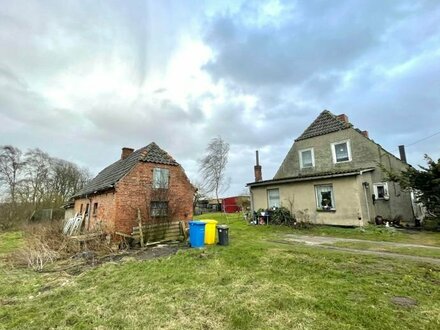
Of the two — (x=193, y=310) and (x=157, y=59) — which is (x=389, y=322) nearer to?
(x=193, y=310)

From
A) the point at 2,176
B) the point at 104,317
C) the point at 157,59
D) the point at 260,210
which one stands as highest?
the point at 157,59

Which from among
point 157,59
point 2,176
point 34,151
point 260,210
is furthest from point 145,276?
point 34,151

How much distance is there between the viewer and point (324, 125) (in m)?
19.9

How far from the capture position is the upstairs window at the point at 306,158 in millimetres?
19875

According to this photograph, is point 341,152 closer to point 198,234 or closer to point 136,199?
point 198,234

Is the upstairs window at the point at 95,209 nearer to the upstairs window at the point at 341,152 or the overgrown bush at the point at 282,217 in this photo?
the overgrown bush at the point at 282,217

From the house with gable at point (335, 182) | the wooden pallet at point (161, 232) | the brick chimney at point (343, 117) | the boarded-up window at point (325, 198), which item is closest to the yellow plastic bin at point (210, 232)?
the wooden pallet at point (161, 232)

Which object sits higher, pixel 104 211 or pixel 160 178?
pixel 160 178

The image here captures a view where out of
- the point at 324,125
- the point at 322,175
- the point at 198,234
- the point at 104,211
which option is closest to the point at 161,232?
the point at 198,234

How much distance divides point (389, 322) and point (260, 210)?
15.7 metres

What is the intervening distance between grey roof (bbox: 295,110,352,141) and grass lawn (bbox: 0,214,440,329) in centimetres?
1279

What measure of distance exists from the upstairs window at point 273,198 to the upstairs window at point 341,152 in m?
4.85

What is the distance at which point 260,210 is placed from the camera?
63.6 feet

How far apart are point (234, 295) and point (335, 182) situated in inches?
507
